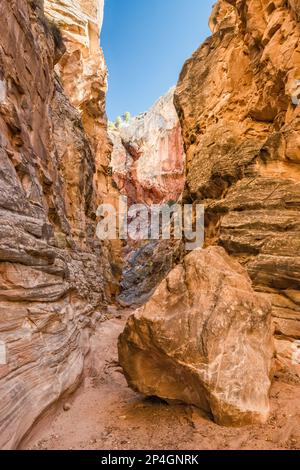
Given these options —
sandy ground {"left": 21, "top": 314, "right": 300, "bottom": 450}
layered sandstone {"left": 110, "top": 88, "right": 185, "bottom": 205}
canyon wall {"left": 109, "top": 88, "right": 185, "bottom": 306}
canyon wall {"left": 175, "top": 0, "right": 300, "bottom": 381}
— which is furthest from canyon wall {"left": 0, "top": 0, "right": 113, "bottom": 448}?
layered sandstone {"left": 110, "top": 88, "right": 185, "bottom": 205}

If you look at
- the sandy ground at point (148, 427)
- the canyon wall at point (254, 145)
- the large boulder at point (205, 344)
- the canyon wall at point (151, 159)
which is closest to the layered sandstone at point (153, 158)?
the canyon wall at point (151, 159)

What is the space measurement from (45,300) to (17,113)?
17.8 feet

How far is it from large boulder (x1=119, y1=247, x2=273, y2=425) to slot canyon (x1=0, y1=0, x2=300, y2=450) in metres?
0.03

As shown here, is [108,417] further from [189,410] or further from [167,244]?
[167,244]

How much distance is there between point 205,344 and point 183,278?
155 centimetres

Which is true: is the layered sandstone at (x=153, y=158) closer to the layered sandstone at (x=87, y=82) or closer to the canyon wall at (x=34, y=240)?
the layered sandstone at (x=87, y=82)

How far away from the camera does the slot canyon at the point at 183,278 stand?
508 centimetres

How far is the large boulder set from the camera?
16.9 ft

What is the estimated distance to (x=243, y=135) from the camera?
44.4ft

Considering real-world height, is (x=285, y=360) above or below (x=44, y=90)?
below

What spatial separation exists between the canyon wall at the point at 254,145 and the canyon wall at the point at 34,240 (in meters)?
→ 5.15

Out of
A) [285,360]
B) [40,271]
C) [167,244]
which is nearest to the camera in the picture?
[40,271]

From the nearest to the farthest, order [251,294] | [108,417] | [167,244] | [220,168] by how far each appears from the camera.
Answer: [108,417], [251,294], [220,168], [167,244]

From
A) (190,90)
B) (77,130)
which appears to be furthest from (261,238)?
(77,130)
